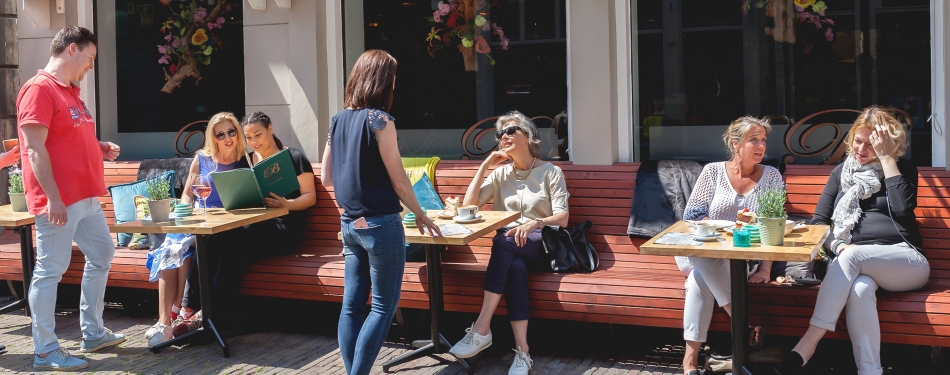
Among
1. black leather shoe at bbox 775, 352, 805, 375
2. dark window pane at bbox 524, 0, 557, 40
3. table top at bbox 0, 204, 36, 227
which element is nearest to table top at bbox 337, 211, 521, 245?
black leather shoe at bbox 775, 352, 805, 375

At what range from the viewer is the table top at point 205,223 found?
16.2 ft

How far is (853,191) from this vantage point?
15.0 ft

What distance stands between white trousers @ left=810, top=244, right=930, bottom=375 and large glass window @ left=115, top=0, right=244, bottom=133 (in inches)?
188

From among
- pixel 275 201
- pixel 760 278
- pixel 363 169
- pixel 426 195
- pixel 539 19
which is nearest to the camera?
pixel 363 169

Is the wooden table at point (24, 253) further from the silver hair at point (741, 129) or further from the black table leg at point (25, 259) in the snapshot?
the silver hair at point (741, 129)

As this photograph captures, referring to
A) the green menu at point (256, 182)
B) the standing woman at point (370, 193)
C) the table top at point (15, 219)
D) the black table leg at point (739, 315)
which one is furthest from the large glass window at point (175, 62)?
the black table leg at point (739, 315)

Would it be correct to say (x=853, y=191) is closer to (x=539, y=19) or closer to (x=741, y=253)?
(x=741, y=253)

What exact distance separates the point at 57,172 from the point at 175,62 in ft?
10.1

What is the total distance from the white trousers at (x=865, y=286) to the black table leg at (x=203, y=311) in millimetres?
3154

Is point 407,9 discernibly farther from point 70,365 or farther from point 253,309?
point 70,365

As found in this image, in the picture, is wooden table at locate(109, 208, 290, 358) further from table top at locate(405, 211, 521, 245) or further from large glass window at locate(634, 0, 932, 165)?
large glass window at locate(634, 0, 932, 165)

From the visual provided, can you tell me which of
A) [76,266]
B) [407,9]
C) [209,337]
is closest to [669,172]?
[407,9]

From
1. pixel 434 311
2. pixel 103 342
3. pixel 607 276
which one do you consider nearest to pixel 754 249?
pixel 607 276

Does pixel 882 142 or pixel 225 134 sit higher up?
pixel 225 134
